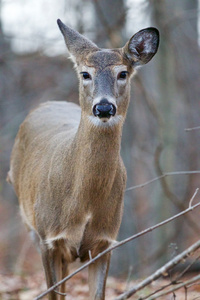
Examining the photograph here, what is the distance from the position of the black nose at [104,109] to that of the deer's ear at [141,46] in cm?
108

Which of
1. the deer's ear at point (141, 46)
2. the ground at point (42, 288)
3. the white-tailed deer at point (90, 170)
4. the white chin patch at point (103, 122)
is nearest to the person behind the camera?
the white chin patch at point (103, 122)

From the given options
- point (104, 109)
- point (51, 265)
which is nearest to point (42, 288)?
point (51, 265)

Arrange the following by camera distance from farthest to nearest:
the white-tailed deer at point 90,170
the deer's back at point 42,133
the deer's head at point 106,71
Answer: the deer's back at point 42,133, the white-tailed deer at point 90,170, the deer's head at point 106,71

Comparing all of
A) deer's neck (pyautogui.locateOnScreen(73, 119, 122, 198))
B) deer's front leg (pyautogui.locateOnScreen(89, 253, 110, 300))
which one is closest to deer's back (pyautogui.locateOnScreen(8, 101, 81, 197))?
deer's neck (pyautogui.locateOnScreen(73, 119, 122, 198))

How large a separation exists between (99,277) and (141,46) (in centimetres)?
230

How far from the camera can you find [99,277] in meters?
5.72

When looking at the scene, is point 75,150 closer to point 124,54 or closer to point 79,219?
point 79,219

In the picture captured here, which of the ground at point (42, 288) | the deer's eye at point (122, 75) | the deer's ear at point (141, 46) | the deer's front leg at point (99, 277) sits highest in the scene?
the deer's ear at point (141, 46)

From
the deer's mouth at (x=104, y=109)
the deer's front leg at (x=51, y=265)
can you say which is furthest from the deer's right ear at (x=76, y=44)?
the deer's front leg at (x=51, y=265)

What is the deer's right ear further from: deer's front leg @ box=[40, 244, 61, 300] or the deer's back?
deer's front leg @ box=[40, 244, 61, 300]

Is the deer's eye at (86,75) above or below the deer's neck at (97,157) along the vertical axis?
above

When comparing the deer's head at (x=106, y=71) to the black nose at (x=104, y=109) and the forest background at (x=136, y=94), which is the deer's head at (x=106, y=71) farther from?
the forest background at (x=136, y=94)

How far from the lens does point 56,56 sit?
11836 mm

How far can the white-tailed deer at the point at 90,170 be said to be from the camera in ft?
16.6
